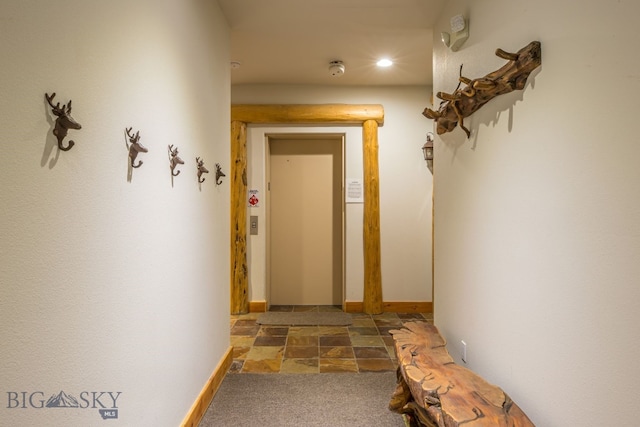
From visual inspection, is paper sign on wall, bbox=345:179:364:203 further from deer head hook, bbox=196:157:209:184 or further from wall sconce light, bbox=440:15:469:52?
deer head hook, bbox=196:157:209:184

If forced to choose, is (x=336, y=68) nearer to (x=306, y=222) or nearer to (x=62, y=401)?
(x=306, y=222)

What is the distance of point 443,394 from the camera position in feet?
4.32

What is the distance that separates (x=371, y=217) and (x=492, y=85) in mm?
2462

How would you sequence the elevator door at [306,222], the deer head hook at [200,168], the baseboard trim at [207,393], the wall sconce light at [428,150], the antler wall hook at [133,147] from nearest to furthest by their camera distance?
the antler wall hook at [133,147]
the baseboard trim at [207,393]
the deer head hook at [200,168]
the wall sconce light at [428,150]
the elevator door at [306,222]

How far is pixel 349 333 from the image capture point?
3230mm

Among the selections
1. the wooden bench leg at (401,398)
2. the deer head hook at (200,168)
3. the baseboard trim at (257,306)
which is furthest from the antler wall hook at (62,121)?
the baseboard trim at (257,306)

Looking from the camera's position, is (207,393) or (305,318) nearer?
(207,393)

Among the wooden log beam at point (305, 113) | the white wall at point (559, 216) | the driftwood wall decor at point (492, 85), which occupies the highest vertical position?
the wooden log beam at point (305, 113)

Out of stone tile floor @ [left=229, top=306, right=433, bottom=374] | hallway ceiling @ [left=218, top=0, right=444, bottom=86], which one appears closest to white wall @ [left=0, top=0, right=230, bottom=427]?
hallway ceiling @ [left=218, top=0, right=444, bottom=86]

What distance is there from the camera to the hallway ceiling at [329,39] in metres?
2.32

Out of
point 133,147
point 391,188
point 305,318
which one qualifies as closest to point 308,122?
point 391,188

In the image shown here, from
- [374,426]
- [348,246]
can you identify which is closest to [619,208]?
[374,426]

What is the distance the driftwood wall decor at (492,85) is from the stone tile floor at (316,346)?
189 cm

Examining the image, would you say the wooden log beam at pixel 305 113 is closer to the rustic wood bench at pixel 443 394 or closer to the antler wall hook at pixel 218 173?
the antler wall hook at pixel 218 173
